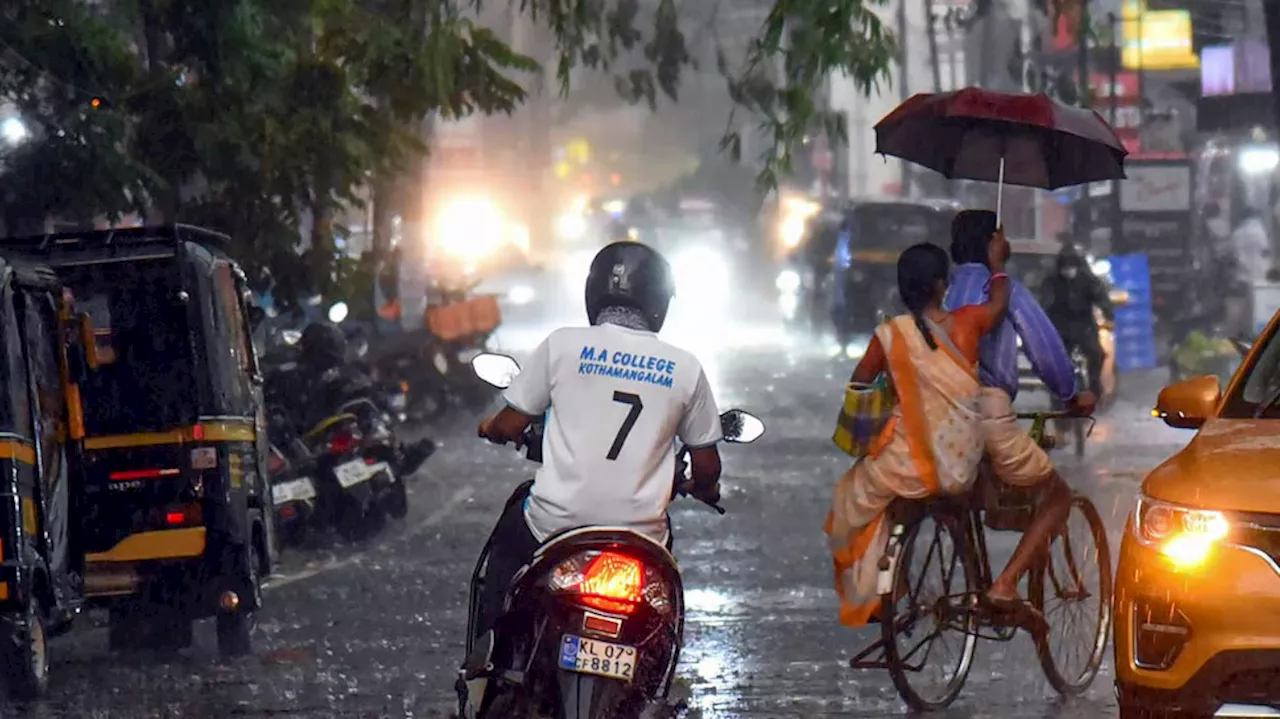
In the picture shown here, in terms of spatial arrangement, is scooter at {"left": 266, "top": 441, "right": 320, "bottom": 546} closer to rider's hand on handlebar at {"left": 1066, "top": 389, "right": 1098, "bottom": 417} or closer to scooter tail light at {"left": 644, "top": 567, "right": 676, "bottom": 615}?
rider's hand on handlebar at {"left": 1066, "top": 389, "right": 1098, "bottom": 417}

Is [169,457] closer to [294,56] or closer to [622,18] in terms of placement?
[294,56]

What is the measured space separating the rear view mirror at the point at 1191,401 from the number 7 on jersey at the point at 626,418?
193 cm

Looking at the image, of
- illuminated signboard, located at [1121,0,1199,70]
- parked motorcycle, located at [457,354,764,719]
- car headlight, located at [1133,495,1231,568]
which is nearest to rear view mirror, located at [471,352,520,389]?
parked motorcycle, located at [457,354,764,719]

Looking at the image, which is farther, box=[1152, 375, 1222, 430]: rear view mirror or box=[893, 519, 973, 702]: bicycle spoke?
box=[893, 519, 973, 702]: bicycle spoke

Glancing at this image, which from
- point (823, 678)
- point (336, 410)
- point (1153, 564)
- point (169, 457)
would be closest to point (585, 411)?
point (1153, 564)

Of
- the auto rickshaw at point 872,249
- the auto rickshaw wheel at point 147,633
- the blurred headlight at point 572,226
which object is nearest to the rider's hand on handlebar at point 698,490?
the auto rickshaw wheel at point 147,633

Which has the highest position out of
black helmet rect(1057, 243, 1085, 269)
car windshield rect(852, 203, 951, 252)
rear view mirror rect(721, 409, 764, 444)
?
rear view mirror rect(721, 409, 764, 444)

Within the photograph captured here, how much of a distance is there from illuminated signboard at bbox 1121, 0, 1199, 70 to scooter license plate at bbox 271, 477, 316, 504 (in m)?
30.9

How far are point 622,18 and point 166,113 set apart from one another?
12.3 ft

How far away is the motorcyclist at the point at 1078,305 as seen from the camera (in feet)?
70.1

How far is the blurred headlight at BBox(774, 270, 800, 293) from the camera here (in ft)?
160

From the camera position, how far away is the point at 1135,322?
31469 mm

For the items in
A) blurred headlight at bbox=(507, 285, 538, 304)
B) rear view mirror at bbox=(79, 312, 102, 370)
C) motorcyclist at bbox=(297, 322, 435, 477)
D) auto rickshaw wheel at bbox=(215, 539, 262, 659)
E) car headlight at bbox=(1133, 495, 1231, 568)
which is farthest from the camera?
blurred headlight at bbox=(507, 285, 538, 304)

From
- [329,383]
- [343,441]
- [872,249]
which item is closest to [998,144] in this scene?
[343,441]
